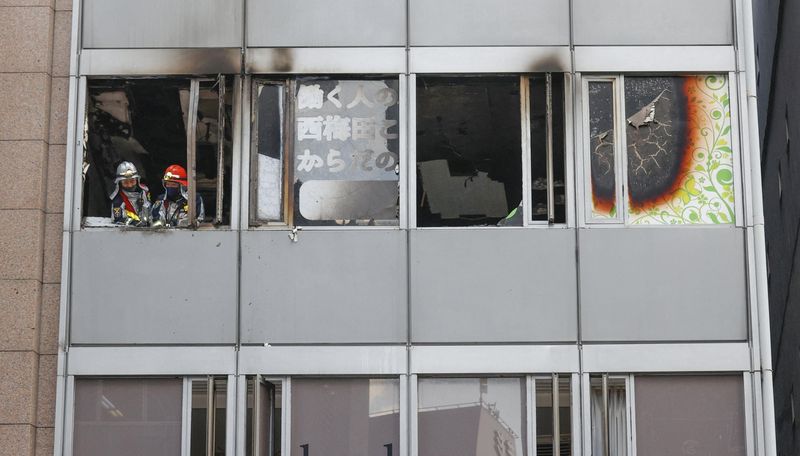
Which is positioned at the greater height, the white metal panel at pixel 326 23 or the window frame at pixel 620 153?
the white metal panel at pixel 326 23

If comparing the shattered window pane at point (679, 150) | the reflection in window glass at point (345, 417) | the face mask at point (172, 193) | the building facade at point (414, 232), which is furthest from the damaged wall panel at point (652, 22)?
the face mask at point (172, 193)

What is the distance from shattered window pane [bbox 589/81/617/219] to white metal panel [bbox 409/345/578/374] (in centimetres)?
183

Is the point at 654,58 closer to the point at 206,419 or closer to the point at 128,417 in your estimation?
the point at 206,419

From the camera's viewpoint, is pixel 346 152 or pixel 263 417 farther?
pixel 346 152

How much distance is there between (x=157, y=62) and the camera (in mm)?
18875

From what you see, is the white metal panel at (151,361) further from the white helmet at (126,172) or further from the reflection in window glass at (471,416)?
the reflection in window glass at (471,416)

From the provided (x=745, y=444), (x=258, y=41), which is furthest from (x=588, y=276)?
(x=258, y=41)

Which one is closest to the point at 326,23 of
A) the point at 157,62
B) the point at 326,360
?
the point at 157,62

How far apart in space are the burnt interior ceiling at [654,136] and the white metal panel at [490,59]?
0.97m

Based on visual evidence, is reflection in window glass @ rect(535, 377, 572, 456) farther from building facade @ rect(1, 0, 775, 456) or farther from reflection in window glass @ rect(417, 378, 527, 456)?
reflection in window glass @ rect(417, 378, 527, 456)

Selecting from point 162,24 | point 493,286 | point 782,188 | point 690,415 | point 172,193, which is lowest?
point 690,415

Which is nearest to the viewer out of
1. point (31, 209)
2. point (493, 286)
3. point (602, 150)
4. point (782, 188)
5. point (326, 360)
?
point (326, 360)

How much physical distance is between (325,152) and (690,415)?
5563 millimetres

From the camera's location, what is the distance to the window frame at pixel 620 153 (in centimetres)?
1831
